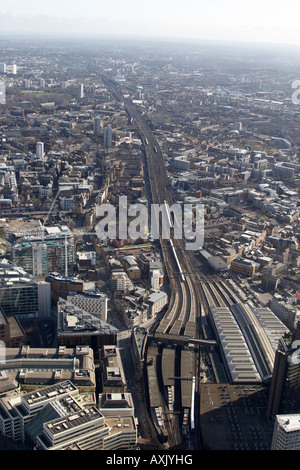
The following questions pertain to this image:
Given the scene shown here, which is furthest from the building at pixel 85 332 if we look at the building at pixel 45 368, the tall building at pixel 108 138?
the tall building at pixel 108 138

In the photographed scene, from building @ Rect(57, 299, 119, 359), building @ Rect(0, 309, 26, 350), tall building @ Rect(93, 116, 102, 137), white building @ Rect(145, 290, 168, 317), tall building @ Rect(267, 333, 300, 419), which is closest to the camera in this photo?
tall building @ Rect(267, 333, 300, 419)

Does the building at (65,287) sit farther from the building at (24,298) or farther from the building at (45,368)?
the building at (45,368)

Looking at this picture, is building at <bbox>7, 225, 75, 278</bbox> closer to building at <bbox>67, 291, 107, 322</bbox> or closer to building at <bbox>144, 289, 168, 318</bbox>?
building at <bbox>67, 291, 107, 322</bbox>

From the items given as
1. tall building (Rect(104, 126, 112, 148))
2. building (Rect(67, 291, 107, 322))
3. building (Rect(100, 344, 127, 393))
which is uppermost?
tall building (Rect(104, 126, 112, 148))

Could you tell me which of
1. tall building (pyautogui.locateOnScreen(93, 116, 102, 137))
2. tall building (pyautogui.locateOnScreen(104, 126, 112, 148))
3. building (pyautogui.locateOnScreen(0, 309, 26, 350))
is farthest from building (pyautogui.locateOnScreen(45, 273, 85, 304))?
tall building (pyautogui.locateOnScreen(93, 116, 102, 137))

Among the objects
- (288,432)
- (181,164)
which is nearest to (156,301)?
(288,432)

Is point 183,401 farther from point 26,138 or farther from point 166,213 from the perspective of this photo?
point 26,138

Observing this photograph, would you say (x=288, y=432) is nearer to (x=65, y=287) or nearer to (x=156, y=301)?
(x=156, y=301)
